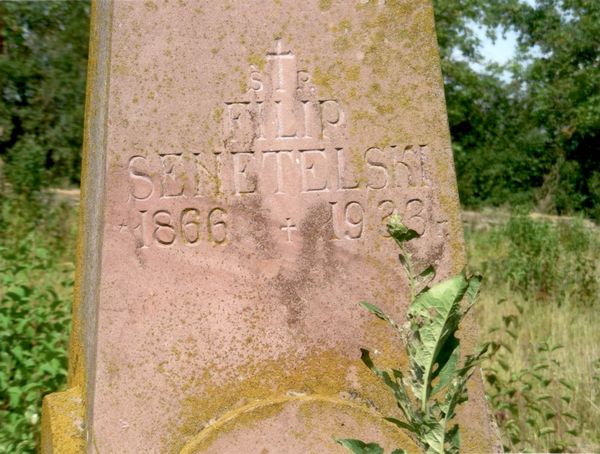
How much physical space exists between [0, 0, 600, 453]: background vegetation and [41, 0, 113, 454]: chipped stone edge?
1.92ft

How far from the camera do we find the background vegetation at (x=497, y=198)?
11.7 feet

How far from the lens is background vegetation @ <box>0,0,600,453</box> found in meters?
3.57

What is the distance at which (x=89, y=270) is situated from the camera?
258cm

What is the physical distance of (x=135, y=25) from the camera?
91.7 inches

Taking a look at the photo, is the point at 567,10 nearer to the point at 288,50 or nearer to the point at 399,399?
the point at 288,50

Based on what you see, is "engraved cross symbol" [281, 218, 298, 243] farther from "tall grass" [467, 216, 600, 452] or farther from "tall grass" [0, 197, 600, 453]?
"tall grass" [467, 216, 600, 452]

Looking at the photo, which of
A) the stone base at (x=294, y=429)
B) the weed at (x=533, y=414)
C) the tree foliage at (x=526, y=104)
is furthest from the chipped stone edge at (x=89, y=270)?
the tree foliage at (x=526, y=104)

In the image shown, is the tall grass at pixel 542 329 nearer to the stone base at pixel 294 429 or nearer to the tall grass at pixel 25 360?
the stone base at pixel 294 429

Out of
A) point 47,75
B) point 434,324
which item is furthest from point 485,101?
point 434,324

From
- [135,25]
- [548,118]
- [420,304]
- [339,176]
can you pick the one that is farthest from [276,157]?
[548,118]

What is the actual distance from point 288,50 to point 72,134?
6900 mm

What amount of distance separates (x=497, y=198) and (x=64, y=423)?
11.1 meters

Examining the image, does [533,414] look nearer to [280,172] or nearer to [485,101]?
[280,172]

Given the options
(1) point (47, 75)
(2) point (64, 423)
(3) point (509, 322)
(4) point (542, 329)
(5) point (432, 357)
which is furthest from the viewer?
(1) point (47, 75)
